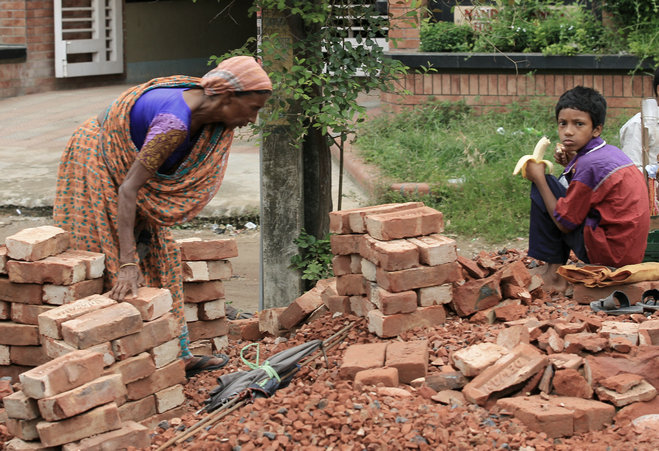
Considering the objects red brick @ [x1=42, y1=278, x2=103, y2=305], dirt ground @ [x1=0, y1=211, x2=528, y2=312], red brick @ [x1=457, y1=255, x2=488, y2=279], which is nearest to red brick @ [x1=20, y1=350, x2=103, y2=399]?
red brick @ [x1=42, y1=278, x2=103, y2=305]

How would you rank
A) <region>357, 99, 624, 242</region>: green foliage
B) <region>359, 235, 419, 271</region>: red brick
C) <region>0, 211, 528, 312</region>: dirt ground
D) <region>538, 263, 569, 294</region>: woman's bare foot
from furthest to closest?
<region>357, 99, 624, 242</region>: green foliage < <region>0, 211, 528, 312</region>: dirt ground < <region>538, 263, 569, 294</region>: woman's bare foot < <region>359, 235, 419, 271</region>: red brick

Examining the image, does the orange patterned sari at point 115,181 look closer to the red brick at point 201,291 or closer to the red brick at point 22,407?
the red brick at point 201,291

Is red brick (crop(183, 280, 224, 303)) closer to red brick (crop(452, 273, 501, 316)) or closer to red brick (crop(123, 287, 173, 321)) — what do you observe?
red brick (crop(123, 287, 173, 321))

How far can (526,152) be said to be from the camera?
858cm

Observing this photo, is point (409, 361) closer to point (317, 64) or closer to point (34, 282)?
point (34, 282)

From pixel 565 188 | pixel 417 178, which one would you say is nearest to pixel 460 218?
pixel 417 178

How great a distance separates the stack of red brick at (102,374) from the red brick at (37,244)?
381mm

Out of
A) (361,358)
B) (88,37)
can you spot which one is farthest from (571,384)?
(88,37)

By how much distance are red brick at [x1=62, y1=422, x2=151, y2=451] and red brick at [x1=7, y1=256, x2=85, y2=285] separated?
2.80 ft

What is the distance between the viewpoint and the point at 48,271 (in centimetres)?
428

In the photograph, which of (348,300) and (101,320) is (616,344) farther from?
(101,320)

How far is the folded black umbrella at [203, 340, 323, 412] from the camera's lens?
410 centimetres

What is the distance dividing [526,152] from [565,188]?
308 centimetres

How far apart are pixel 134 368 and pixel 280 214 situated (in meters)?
2.40
